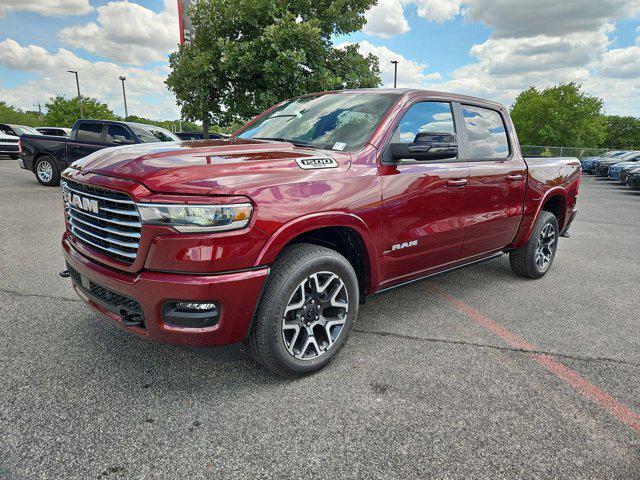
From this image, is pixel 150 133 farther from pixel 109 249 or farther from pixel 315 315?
pixel 315 315

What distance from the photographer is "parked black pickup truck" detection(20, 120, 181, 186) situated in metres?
10.8

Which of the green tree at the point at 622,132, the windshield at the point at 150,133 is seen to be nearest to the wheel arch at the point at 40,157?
the windshield at the point at 150,133

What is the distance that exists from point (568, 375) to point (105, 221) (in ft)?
9.89

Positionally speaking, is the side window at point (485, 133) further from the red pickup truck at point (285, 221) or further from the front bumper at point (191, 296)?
the front bumper at point (191, 296)

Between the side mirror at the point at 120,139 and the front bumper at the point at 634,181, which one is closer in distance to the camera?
the side mirror at the point at 120,139

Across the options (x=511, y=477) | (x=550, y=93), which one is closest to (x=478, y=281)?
(x=511, y=477)

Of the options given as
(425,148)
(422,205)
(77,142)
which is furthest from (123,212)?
(77,142)

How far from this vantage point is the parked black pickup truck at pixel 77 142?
1080 cm

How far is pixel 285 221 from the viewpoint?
8.18 feet

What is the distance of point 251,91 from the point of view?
39.9 feet

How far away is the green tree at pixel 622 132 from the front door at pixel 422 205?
296ft

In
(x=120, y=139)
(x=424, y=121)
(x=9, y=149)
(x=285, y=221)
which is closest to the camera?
(x=285, y=221)

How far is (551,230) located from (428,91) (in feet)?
8.18

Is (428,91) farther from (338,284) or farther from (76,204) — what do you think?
(76,204)
